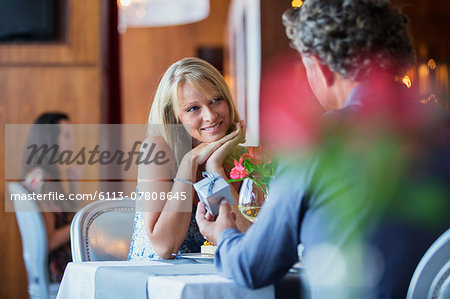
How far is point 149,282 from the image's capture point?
1.24 metres

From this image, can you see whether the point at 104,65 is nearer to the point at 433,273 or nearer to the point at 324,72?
the point at 324,72

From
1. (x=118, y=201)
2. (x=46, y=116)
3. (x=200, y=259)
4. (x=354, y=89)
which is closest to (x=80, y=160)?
(x=46, y=116)

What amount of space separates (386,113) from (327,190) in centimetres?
19

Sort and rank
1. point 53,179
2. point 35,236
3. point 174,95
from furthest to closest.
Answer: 1. point 53,179
2. point 35,236
3. point 174,95

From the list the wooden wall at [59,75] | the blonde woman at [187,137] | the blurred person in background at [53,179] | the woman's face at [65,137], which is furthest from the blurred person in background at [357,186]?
the wooden wall at [59,75]

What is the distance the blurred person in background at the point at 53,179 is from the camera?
3180 millimetres

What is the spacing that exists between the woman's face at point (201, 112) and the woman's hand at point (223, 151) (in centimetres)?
10

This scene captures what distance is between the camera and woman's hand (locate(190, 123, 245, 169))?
1.92 m

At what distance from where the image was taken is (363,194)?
1061mm

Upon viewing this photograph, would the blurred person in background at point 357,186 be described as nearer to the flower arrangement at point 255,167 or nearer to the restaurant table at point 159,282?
the restaurant table at point 159,282

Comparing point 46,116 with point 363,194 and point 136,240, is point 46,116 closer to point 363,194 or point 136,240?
point 136,240

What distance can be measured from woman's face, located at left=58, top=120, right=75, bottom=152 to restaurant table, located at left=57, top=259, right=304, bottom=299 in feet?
8.03

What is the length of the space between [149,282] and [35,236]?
73.3 inches

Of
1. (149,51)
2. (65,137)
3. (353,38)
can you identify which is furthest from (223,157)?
(149,51)
